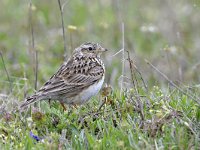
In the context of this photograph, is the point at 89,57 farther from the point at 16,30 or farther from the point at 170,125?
the point at 16,30

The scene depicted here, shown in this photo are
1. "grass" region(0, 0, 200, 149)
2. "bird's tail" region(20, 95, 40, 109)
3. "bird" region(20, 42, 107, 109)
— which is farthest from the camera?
"bird" region(20, 42, 107, 109)

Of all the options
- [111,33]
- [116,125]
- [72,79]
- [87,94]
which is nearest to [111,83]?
[72,79]

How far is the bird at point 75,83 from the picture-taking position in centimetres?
842

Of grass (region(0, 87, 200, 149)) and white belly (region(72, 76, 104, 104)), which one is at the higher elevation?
white belly (region(72, 76, 104, 104))

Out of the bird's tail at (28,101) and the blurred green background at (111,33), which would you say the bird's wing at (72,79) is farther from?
the blurred green background at (111,33)

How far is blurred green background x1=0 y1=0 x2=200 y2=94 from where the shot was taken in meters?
12.4

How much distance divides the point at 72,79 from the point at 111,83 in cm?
261

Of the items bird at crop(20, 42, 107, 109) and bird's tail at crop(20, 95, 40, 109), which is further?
bird at crop(20, 42, 107, 109)

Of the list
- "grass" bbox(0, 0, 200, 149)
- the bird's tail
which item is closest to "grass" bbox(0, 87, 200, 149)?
"grass" bbox(0, 0, 200, 149)

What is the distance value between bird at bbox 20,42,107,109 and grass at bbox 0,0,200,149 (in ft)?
0.41

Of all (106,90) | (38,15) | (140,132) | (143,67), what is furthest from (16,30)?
(140,132)

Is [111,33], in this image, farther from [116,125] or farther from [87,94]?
[116,125]

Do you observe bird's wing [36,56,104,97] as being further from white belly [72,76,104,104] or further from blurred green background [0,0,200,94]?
blurred green background [0,0,200,94]

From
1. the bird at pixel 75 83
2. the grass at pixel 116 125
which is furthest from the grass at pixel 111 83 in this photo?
the bird at pixel 75 83
